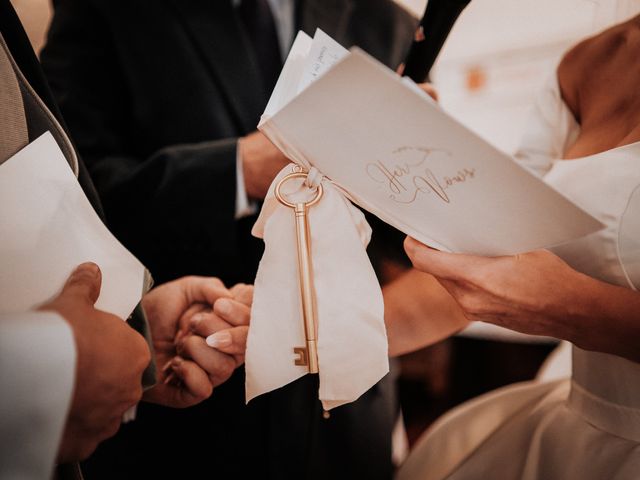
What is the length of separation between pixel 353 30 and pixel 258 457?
706 millimetres

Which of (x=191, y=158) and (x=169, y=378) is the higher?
(x=191, y=158)

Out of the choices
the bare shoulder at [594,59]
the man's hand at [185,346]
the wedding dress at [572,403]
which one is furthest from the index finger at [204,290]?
the bare shoulder at [594,59]

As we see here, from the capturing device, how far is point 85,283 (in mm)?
348

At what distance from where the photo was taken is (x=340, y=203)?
1.22 feet

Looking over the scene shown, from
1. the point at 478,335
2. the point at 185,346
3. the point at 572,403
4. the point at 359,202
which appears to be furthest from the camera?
the point at 478,335

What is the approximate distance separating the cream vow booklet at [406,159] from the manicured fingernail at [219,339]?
0.22 meters

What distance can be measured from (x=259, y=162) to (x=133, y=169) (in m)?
0.26

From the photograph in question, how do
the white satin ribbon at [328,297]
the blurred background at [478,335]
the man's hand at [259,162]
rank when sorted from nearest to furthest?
the white satin ribbon at [328,297]
the man's hand at [259,162]
the blurred background at [478,335]

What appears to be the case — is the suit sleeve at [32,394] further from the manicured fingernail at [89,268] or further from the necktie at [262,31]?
the necktie at [262,31]

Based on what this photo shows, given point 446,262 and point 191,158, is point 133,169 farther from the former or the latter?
point 446,262

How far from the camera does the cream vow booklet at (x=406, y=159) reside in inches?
10.4

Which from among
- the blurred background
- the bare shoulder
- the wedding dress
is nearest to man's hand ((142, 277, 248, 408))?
the wedding dress

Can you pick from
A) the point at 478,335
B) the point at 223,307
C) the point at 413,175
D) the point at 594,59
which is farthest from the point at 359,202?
the point at 478,335

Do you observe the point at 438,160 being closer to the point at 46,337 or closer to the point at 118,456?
the point at 46,337
